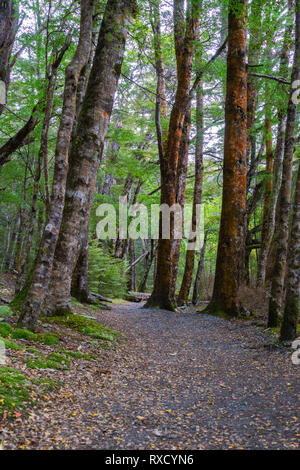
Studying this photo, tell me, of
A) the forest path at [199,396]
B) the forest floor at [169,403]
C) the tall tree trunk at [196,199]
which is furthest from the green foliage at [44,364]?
the tall tree trunk at [196,199]

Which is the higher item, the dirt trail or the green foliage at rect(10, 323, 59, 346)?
the green foliage at rect(10, 323, 59, 346)

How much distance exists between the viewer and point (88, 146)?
688 cm

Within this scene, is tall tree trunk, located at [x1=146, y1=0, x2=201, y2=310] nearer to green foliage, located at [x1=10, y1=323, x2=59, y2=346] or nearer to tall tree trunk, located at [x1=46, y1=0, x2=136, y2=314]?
tall tree trunk, located at [x1=46, y1=0, x2=136, y2=314]

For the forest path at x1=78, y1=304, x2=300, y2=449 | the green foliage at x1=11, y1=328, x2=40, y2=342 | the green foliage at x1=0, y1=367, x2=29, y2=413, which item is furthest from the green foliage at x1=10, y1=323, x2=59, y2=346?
the green foliage at x1=0, y1=367, x2=29, y2=413

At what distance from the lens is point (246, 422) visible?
3240 mm

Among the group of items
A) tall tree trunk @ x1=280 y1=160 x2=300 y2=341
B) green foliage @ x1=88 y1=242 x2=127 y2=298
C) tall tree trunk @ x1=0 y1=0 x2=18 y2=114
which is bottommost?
green foliage @ x1=88 y1=242 x2=127 y2=298

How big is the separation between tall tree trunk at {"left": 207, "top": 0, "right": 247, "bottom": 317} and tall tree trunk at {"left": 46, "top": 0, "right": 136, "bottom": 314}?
431 centimetres

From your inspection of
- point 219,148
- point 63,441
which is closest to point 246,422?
point 63,441

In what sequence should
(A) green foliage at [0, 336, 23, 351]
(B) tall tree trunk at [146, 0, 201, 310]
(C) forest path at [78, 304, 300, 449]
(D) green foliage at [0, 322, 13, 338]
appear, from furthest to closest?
(B) tall tree trunk at [146, 0, 201, 310] → (D) green foliage at [0, 322, 13, 338] → (A) green foliage at [0, 336, 23, 351] → (C) forest path at [78, 304, 300, 449]

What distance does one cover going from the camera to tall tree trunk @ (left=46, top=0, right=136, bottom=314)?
6562mm

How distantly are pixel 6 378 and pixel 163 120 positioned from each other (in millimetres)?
13876

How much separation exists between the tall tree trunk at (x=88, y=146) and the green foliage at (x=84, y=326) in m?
0.23

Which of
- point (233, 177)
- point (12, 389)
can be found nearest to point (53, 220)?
point (12, 389)

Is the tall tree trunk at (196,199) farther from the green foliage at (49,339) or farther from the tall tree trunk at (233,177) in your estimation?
the green foliage at (49,339)
